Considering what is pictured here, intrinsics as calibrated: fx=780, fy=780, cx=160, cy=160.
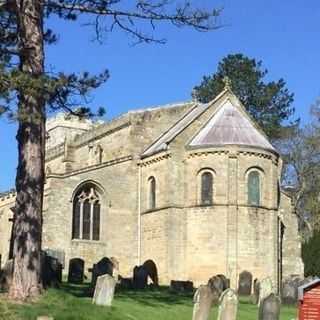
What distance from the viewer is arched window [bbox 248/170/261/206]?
37.3 metres

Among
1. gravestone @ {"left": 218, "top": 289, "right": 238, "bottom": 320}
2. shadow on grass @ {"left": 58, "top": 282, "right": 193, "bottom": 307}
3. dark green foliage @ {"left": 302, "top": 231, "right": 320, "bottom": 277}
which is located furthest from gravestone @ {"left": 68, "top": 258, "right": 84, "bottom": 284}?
dark green foliage @ {"left": 302, "top": 231, "right": 320, "bottom": 277}

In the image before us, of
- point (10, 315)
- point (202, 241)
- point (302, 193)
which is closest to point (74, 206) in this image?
point (202, 241)

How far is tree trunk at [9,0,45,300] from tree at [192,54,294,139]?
45.2 m

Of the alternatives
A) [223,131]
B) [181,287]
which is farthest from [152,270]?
[181,287]

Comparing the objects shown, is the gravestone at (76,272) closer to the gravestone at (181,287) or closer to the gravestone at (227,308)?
the gravestone at (181,287)

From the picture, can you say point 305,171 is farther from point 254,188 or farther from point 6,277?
point 6,277

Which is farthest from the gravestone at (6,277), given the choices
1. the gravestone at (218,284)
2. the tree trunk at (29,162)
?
the gravestone at (218,284)

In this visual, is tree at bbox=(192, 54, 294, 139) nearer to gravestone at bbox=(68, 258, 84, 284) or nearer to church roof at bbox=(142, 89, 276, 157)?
church roof at bbox=(142, 89, 276, 157)

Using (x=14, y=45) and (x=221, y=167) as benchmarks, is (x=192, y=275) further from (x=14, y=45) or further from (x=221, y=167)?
(x=14, y=45)

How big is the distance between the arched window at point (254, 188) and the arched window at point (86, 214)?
8067 millimetres

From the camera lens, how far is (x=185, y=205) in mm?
37688

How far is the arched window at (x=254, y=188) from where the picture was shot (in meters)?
37.3

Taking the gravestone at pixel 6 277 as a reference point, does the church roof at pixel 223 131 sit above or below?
above

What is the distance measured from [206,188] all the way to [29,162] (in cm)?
2137
